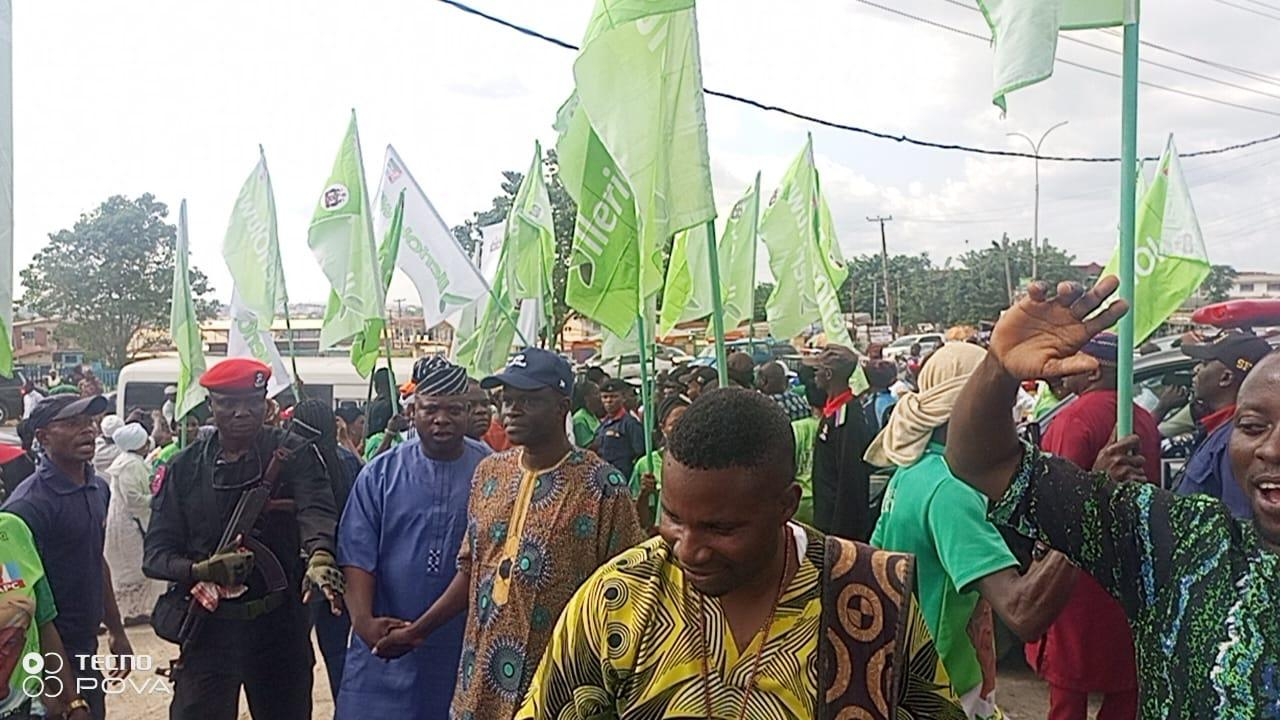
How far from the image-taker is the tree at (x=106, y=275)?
34.9m

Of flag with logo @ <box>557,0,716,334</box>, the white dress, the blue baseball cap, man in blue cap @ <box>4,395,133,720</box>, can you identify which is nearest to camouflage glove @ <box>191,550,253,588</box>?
man in blue cap @ <box>4,395,133,720</box>

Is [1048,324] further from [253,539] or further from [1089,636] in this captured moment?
[253,539]

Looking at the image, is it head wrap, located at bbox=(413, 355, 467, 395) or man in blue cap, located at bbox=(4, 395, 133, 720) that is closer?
head wrap, located at bbox=(413, 355, 467, 395)

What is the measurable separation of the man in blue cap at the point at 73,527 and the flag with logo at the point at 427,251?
12.3 feet

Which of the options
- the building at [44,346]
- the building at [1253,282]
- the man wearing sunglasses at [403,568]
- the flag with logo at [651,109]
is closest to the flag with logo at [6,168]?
the man wearing sunglasses at [403,568]

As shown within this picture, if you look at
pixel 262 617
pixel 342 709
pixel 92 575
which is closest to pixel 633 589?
pixel 342 709

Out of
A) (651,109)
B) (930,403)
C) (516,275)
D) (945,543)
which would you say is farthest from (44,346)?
(945,543)

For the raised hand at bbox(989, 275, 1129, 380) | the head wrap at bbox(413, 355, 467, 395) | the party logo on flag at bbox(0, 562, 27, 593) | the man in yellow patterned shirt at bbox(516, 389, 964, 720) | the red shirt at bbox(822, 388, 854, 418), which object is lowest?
the party logo on flag at bbox(0, 562, 27, 593)

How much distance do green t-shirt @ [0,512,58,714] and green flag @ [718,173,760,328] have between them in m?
6.18

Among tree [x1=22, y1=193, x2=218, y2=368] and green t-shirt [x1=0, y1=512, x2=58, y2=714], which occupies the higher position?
tree [x1=22, y1=193, x2=218, y2=368]

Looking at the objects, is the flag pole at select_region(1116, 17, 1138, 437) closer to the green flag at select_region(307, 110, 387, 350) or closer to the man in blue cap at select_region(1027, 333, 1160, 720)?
the man in blue cap at select_region(1027, 333, 1160, 720)

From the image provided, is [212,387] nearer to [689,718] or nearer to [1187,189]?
[689,718]

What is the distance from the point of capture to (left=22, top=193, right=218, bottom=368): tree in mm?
34938

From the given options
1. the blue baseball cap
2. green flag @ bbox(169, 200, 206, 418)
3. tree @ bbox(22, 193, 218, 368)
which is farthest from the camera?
tree @ bbox(22, 193, 218, 368)
